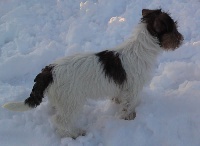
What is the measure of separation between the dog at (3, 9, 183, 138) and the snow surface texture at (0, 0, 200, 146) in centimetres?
42

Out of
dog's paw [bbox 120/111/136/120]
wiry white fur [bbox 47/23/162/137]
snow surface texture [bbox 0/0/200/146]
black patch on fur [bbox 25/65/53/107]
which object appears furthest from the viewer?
dog's paw [bbox 120/111/136/120]

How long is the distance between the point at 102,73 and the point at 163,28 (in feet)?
3.25

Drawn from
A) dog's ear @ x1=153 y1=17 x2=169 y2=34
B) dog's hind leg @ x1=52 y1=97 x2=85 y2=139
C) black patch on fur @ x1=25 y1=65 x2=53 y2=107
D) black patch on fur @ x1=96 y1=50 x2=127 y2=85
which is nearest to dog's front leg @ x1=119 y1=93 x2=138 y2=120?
black patch on fur @ x1=96 y1=50 x2=127 y2=85

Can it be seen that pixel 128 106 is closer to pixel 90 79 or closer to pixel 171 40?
pixel 90 79

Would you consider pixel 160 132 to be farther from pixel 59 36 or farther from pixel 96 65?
pixel 59 36

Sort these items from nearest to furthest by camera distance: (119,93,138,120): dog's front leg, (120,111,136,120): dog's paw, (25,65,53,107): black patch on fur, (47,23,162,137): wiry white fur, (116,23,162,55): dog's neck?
1. (25,65,53,107): black patch on fur
2. (47,23,162,137): wiry white fur
3. (116,23,162,55): dog's neck
4. (119,93,138,120): dog's front leg
5. (120,111,136,120): dog's paw

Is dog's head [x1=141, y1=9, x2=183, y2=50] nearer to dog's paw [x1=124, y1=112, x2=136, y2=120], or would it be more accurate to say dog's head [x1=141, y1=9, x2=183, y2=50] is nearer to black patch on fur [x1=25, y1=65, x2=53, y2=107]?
dog's paw [x1=124, y1=112, x2=136, y2=120]

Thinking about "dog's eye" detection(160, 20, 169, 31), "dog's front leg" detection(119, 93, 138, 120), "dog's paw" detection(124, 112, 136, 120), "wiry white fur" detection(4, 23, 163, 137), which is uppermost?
"dog's eye" detection(160, 20, 169, 31)

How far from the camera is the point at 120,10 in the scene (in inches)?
278

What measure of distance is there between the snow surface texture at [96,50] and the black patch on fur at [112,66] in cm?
67

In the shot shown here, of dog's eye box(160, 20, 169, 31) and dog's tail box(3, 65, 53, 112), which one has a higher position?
dog's eye box(160, 20, 169, 31)

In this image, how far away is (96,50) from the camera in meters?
6.11

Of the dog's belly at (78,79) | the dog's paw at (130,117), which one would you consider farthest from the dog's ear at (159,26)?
the dog's paw at (130,117)

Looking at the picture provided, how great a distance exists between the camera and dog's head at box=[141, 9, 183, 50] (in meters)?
4.16
